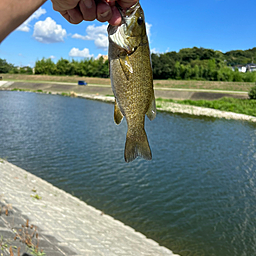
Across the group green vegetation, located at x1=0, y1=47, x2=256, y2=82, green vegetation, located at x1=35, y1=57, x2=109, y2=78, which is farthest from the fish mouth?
green vegetation, located at x1=35, y1=57, x2=109, y2=78

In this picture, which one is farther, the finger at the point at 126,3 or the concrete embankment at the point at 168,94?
the concrete embankment at the point at 168,94

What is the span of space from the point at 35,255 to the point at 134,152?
3.93 meters

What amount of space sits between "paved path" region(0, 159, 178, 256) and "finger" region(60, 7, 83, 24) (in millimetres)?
4283

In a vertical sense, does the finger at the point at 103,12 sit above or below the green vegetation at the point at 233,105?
above

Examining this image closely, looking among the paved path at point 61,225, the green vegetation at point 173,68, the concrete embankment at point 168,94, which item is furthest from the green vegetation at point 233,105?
the paved path at point 61,225

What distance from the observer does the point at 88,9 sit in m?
1.84

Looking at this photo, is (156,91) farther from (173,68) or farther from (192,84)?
(173,68)

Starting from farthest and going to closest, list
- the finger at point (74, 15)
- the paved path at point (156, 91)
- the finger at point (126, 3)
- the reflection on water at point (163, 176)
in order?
the paved path at point (156, 91) < the reflection on water at point (163, 176) < the finger at point (74, 15) < the finger at point (126, 3)

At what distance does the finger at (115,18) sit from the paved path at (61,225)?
4.52 m

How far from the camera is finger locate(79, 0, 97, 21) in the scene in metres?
1.81

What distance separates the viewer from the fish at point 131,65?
171 centimetres

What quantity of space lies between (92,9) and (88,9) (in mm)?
28

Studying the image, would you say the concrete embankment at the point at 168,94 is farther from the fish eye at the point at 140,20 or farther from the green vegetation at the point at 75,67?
the fish eye at the point at 140,20

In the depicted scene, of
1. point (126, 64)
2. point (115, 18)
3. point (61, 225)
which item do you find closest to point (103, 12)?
point (115, 18)
